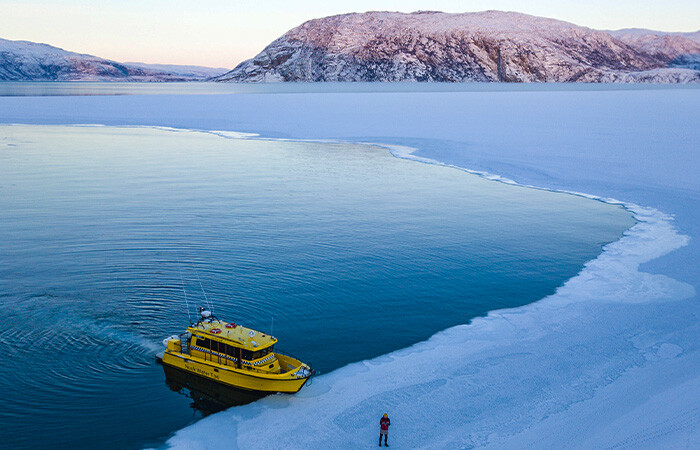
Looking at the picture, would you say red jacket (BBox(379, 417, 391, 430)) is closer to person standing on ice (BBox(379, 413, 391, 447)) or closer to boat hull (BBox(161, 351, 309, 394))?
person standing on ice (BBox(379, 413, 391, 447))

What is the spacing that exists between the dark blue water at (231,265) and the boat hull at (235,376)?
2.38 ft

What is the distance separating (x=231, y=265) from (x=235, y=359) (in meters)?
9.50

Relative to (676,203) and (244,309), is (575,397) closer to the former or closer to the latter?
→ (244,309)

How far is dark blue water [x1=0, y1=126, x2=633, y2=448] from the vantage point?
727 inches

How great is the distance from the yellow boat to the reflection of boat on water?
0.56 feet

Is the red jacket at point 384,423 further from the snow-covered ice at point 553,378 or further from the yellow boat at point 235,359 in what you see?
the yellow boat at point 235,359

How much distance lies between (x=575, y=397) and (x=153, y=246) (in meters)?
20.7

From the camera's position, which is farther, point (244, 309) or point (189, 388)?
point (244, 309)

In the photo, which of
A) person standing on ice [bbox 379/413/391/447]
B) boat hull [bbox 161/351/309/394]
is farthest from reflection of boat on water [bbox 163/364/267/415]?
person standing on ice [bbox 379/413/391/447]

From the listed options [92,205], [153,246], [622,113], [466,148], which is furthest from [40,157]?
Answer: [622,113]

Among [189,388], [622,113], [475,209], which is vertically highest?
[622,113]

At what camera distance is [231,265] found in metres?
27.9

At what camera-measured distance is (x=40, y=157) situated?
56656 millimetres

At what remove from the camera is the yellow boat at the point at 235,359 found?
717 inches
